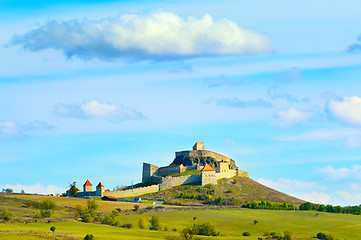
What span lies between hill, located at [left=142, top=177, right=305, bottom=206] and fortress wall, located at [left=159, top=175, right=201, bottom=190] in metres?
2.69

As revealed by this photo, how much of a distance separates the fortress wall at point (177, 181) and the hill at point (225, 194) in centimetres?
269

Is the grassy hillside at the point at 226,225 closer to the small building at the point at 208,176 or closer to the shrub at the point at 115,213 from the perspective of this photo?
the shrub at the point at 115,213

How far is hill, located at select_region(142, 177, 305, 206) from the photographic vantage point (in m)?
171

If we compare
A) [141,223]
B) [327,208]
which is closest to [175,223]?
[141,223]

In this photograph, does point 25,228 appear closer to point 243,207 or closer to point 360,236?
point 360,236

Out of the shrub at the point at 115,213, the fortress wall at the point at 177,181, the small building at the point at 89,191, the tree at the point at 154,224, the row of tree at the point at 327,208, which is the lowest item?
the tree at the point at 154,224

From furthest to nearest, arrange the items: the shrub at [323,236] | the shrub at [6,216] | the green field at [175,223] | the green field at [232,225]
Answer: the shrub at [6,216]
the shrub at [323,236]
the green field at [232,225]
the green field at [175,223]

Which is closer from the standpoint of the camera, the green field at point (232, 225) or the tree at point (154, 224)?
the green field at point (232, 225)

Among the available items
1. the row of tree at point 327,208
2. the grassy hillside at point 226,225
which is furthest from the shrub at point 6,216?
Result: the row of tree at point 327,208

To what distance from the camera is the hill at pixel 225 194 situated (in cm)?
17112

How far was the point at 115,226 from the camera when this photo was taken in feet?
390

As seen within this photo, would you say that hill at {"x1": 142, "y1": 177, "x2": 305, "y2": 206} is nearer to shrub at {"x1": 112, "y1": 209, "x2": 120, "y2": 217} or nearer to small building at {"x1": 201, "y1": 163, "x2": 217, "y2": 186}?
small building at {"x1": 201, "y1": 163, "x2": 217, "y2": 186}

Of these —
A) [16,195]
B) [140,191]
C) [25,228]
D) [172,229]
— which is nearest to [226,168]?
[140,191]

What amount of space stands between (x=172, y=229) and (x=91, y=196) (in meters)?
66.9
